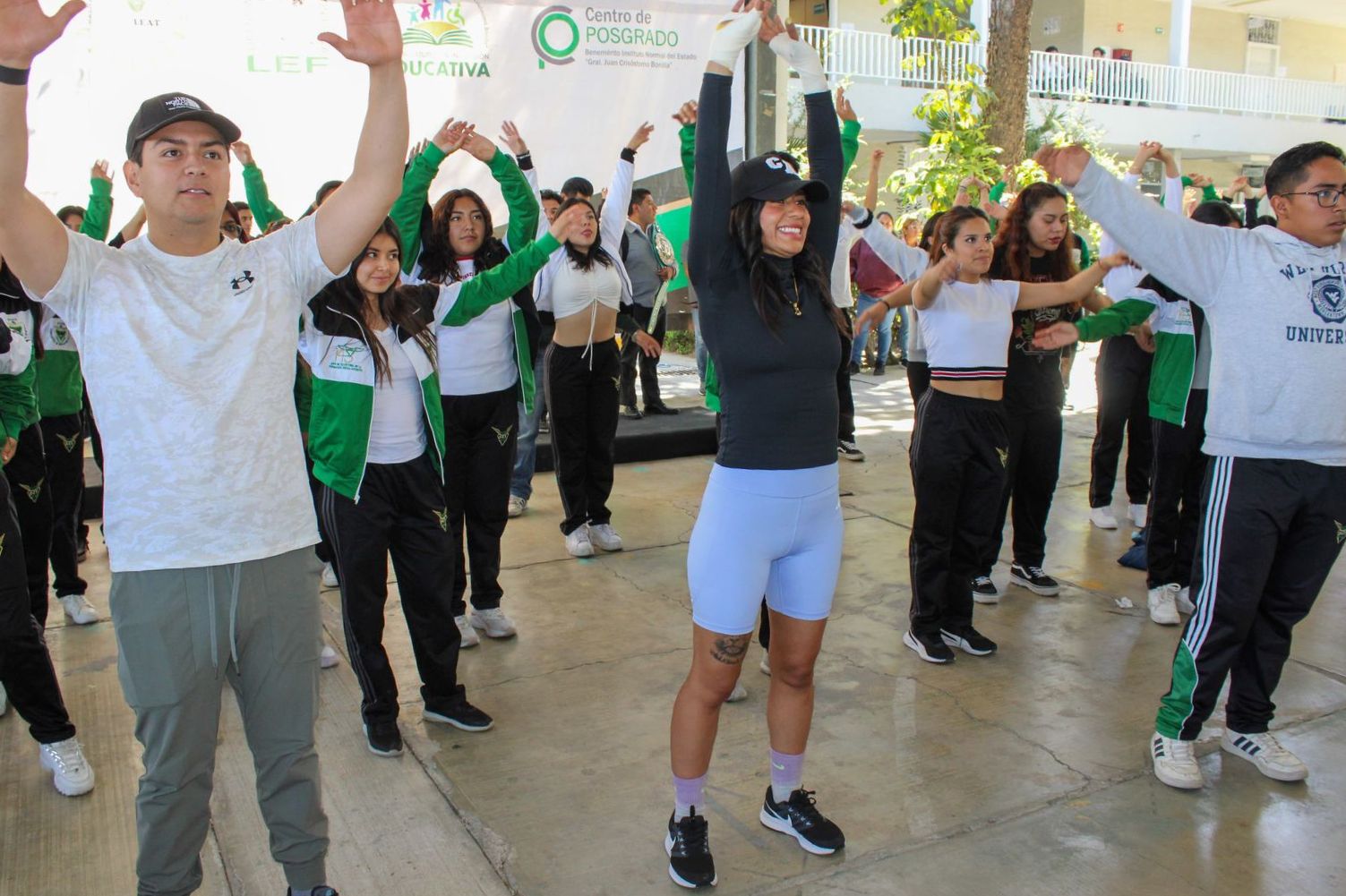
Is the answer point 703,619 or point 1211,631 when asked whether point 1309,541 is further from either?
point 703,619

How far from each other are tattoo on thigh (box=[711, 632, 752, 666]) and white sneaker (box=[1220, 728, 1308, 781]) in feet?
6.41

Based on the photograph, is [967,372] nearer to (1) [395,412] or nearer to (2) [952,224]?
(2) [952,224]

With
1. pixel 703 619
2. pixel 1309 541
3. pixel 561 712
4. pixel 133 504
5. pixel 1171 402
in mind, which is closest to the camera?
pixel 133 504

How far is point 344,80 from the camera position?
7.21 metres

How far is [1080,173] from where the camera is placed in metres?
3.09

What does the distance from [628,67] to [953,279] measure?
4.15m

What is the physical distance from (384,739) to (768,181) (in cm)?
232

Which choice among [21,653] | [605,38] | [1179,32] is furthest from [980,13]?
[21,653]

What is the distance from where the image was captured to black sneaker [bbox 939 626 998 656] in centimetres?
455

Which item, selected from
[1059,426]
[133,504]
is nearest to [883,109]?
[1059,426]

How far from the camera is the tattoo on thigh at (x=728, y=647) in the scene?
2.82m

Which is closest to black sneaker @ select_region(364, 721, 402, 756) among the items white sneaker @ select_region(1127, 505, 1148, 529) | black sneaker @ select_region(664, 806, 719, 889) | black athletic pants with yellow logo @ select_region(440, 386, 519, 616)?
black athletic pants with yellow logo @ select_region(440, 386, 519, 616)

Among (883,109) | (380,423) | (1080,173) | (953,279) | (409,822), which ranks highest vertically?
(883,109)

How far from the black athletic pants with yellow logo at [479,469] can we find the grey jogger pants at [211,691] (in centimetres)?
189
